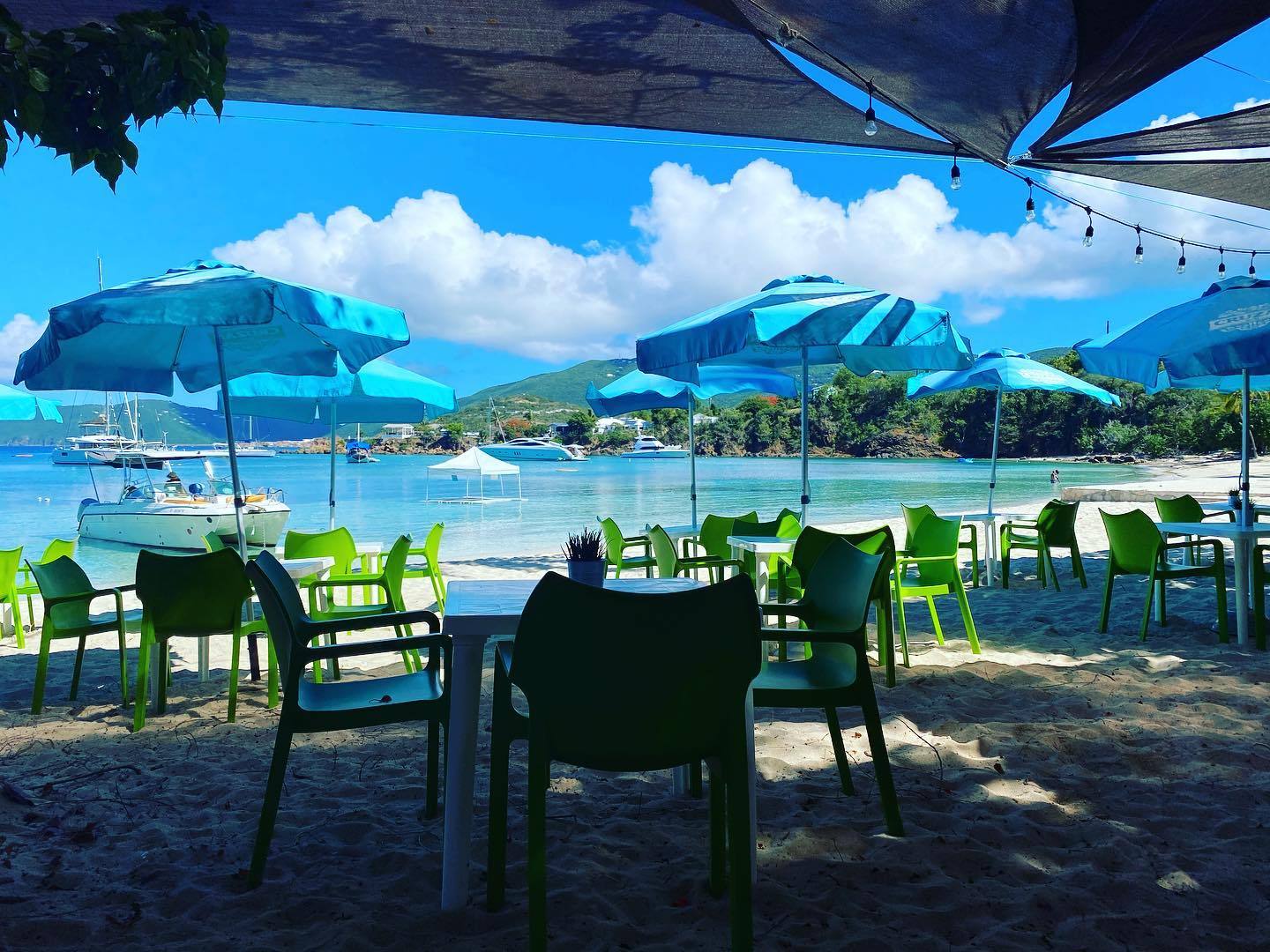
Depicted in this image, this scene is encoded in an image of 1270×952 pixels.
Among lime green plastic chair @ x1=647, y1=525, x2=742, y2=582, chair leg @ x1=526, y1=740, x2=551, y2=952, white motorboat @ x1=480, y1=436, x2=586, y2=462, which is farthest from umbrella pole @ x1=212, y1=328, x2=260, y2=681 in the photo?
white motorboat @ x1=480, y1=436, x2=586, y2=462

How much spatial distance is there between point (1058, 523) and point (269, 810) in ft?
21.7

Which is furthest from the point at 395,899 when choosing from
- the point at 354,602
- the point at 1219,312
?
the point at 354,602

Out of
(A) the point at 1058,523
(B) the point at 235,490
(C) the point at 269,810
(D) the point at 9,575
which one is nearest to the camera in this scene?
(C) the point at 269,810

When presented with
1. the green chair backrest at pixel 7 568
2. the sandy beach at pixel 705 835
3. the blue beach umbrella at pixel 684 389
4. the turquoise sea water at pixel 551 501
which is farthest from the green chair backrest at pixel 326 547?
the turquoise sea water at pixel 551 501

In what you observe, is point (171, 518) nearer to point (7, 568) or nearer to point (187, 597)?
point (7, 568)

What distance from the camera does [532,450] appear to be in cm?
7912

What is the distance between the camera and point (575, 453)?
7794cm

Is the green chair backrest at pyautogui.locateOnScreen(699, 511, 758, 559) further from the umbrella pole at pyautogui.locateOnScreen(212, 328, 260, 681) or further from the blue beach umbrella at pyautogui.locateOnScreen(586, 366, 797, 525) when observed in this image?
the umbrella pole at pyautogui.locateOnScreen(212, 328, 260, 681)

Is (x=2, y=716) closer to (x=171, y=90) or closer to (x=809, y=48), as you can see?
(x=171, y=90)

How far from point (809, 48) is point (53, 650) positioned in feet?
18.1

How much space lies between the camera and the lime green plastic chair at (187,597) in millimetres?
3387

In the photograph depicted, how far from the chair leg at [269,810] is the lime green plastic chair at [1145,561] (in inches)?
170

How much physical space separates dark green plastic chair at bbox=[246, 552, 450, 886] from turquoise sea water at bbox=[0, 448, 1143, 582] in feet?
A: 33.9

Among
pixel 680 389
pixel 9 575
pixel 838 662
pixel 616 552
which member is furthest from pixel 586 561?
pixel 680 389
